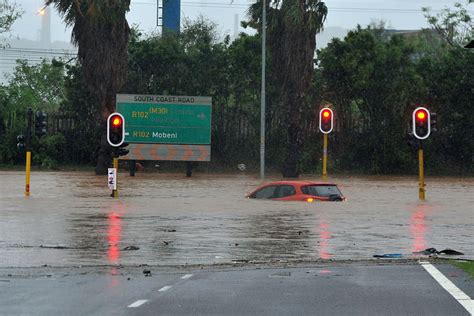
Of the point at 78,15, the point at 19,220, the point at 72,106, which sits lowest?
the point at 19,220

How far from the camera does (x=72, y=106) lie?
58125mm

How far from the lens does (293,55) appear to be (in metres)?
49.5

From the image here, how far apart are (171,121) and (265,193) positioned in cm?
1619

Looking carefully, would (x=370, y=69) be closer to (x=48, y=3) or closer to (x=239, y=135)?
(x=239, y=135)

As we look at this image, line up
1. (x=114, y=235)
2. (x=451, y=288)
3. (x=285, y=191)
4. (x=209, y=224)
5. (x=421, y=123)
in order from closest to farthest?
(x=451, y=288) < (x=114, y=235) < (x=209, y=224) < (x=421, y=123) < (x=285, y=191)

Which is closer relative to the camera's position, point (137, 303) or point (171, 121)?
point (137, 303)

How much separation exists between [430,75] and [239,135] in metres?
11.2

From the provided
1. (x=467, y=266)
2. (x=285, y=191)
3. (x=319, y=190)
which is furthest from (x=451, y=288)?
(x=285, y=191)

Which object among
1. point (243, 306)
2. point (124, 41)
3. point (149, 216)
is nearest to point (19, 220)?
point (149, 216)

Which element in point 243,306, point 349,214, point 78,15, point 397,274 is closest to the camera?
point 243,306

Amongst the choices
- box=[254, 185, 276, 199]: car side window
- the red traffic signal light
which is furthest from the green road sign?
box=[254, 185, 276, 199]: car side window

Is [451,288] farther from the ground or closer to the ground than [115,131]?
closer to the ground

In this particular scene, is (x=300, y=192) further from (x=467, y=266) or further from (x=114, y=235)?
(x=467, y=266)

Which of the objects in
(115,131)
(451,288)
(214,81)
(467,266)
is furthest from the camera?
(214,81)
